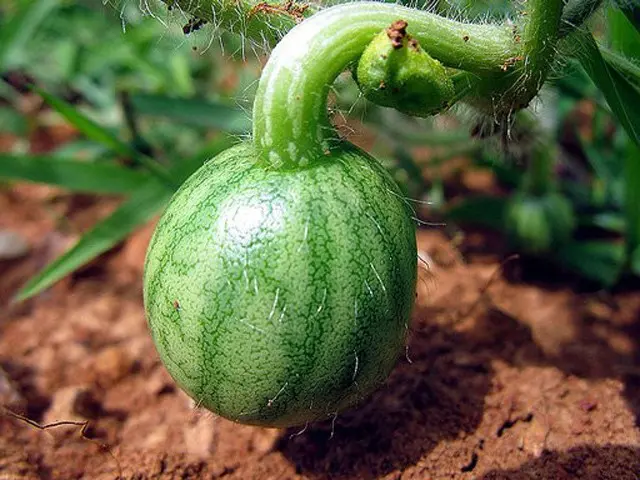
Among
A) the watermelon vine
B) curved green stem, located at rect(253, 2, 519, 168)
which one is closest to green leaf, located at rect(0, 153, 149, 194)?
the watermelon vine

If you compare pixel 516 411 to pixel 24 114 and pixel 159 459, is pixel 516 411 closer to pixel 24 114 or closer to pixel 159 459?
pixel 159 459

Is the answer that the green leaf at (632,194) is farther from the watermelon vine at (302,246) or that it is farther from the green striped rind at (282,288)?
the green striped rind at (282,288)

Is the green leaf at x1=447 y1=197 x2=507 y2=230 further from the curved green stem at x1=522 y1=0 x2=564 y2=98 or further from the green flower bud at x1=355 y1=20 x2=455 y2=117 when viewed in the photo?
the green flower bud at x1=355 y1=20 x2=455 y2=117

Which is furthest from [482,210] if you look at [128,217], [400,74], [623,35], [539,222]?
[400,74]

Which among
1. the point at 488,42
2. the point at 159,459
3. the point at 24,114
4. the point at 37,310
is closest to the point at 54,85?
the point at 24,114

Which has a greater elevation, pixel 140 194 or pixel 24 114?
pixel 140 194

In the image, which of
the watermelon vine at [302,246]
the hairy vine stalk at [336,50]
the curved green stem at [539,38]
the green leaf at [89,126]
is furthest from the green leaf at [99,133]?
the curved green stem at [539,38]

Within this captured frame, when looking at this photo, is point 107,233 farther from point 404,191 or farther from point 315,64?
point 315,64
